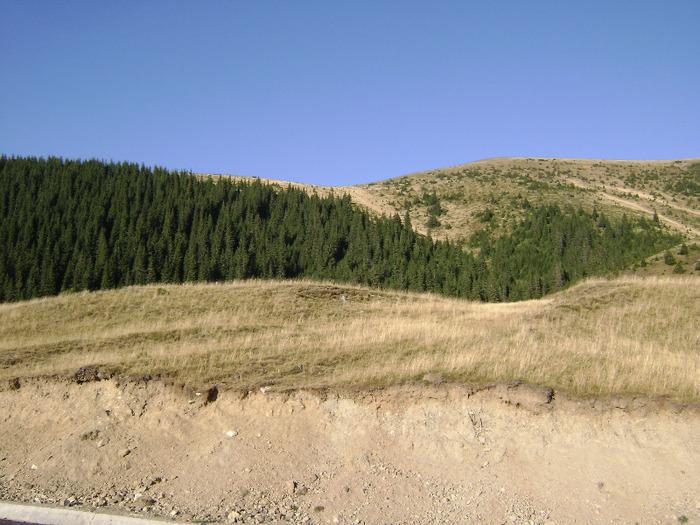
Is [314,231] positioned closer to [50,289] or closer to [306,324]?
[50,289]

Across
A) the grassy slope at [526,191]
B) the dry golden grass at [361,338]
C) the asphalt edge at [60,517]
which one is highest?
the grassy slope at [526,191]

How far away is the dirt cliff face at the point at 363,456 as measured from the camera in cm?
693

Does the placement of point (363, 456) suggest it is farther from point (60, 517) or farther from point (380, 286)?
point (380, 286)

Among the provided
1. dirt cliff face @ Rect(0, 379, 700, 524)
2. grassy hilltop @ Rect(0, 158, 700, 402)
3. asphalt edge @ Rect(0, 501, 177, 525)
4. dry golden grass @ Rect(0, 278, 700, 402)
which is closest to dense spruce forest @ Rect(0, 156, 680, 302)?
grassy hilltop @ Rect(0, 158, 700, 402)

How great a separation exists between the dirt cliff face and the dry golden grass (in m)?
0.68

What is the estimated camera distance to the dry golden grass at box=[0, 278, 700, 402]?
1001 centimetres

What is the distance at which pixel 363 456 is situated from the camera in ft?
26.8

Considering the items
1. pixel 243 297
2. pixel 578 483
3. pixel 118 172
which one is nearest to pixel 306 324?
pixel 243 297

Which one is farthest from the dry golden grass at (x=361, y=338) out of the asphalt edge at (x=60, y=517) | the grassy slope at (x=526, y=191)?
the grassy slope at (x=526, y=191)

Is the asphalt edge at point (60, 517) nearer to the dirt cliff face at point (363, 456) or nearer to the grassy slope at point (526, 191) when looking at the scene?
the dirt cliff face at point (363, 456)

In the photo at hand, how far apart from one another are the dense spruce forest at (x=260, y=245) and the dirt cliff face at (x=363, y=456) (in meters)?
52.6

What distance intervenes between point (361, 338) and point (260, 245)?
61.7 m

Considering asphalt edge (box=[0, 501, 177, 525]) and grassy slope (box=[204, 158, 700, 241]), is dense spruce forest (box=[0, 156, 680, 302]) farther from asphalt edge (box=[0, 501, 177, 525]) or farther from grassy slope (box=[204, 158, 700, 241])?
asphalt edge (box=[0, 501, 177, 525])

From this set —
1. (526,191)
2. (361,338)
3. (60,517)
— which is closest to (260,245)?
(526,191)
